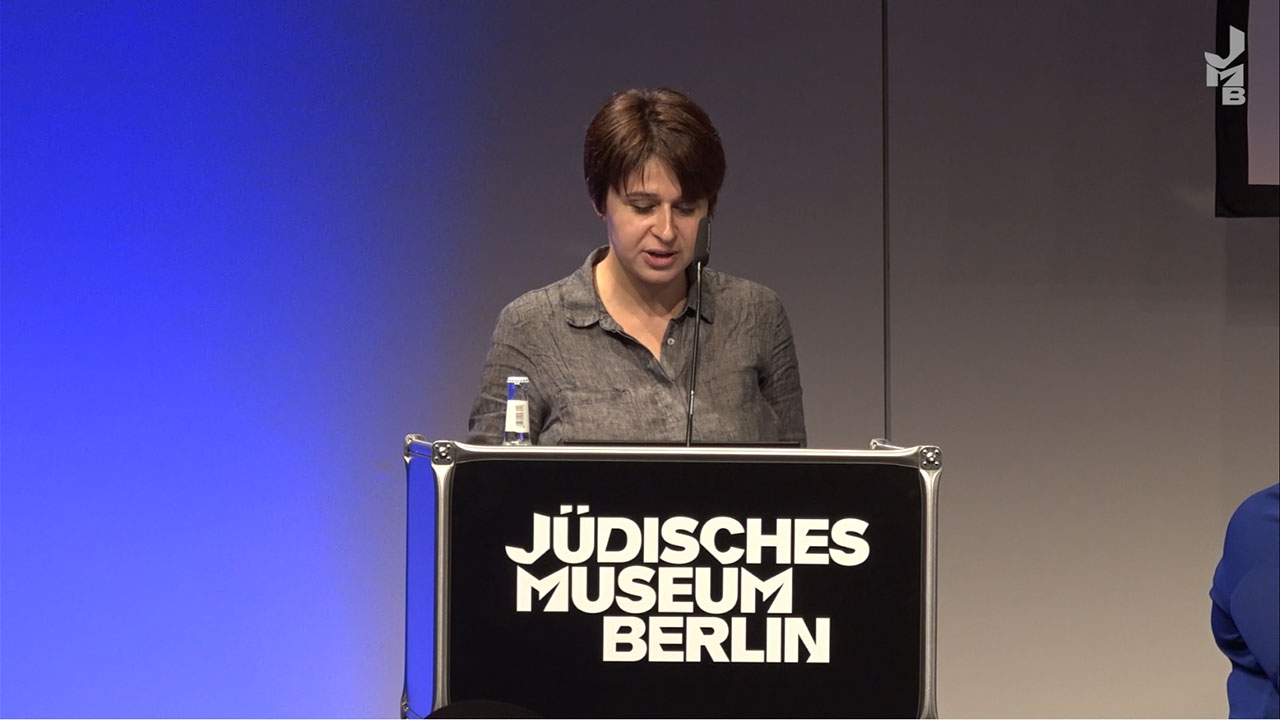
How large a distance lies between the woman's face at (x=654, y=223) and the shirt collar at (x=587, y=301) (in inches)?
2.9

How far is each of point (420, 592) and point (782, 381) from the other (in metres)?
0.86

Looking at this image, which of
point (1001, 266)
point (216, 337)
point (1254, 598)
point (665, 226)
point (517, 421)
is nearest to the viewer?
point (1254, 598)

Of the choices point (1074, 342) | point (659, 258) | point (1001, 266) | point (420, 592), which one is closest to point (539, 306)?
point (659, 258)

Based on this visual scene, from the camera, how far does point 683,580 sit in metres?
1.33

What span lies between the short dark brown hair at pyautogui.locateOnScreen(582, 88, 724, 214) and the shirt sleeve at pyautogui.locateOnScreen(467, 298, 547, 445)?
9.1 inches

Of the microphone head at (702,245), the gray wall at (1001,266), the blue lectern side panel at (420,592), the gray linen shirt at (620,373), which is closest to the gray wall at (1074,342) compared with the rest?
the gray wall at (1001,266)

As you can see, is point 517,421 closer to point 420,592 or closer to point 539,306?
point 420,592

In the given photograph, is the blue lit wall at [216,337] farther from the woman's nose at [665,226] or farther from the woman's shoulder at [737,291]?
the woman's nose at [665,226]

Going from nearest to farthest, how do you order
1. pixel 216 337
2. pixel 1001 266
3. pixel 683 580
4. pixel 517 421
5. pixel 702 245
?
pixel 683 580 < pixel 517 421 < pixel 702 245 < pixel 216 337 < pixel 1001 266

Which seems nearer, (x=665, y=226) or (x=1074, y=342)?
(x=665, y=226)

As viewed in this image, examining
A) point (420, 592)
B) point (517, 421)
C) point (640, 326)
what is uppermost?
point (640, 326)

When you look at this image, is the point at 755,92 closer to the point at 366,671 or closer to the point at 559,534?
the point at 366,671

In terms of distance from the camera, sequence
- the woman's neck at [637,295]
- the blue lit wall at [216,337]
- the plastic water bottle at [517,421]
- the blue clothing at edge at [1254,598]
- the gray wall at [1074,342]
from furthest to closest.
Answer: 1. the gray wall at [1074,342]
2. the blue lit wall at [216,337]
3. the woman's neck at [637,295]
4. the plastic water bottle at [517,421]
5. the blue clothing at edge at [1254,598]

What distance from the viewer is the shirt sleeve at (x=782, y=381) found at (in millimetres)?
2053
